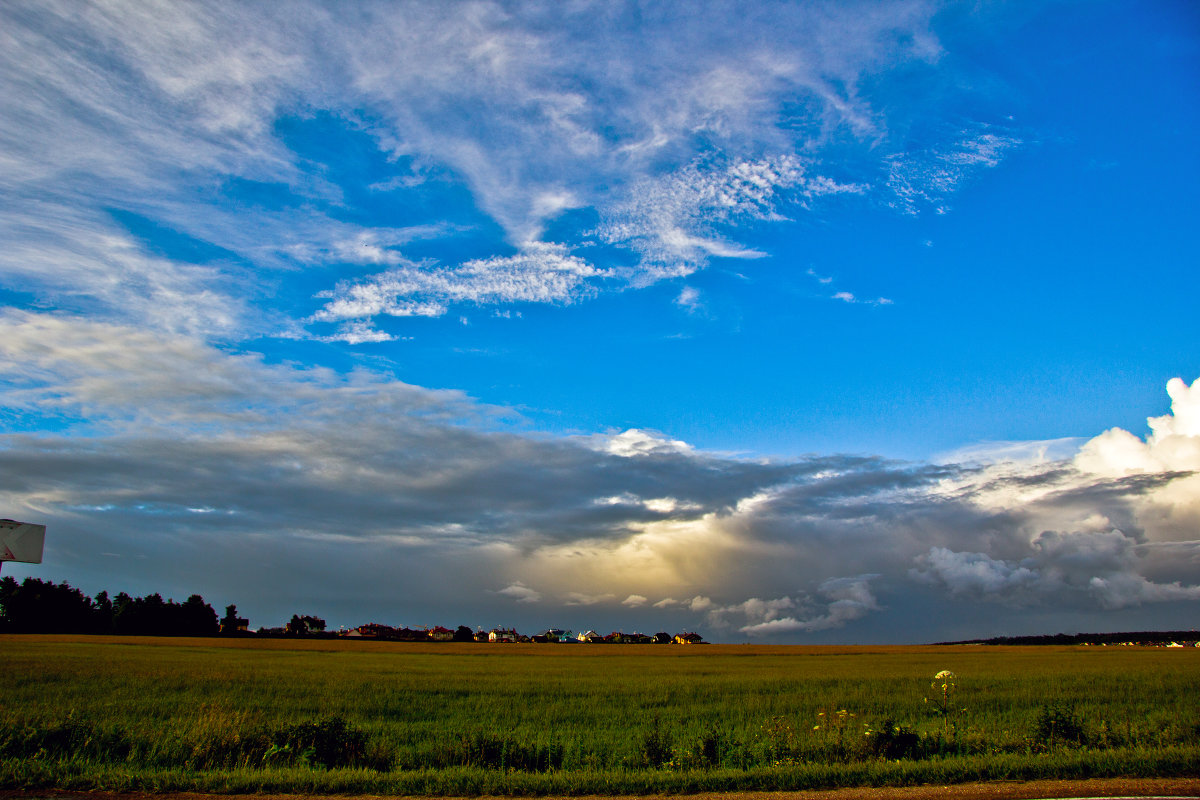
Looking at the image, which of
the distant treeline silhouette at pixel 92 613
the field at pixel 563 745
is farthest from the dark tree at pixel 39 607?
the field at pixel 563 745

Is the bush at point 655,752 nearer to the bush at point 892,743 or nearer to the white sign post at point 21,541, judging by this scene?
the bush at point 892,743

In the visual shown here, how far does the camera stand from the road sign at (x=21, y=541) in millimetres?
35188

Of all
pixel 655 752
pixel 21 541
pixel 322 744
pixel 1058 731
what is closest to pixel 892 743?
pixel 1058 731

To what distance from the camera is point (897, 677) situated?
128ft

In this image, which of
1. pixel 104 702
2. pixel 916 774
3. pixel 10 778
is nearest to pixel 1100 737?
pixel 916 774

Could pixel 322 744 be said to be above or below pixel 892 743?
below

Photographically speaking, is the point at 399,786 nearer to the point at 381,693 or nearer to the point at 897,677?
the point at 381,693

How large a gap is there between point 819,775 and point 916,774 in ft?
5.45

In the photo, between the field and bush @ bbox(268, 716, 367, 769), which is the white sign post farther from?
bush @ bbox(268, 716, 367, 769)

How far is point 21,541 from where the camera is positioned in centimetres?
3597

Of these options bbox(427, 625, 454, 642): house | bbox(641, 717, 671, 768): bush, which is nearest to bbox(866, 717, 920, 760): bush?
bbox(641, 717, 671, 768): bush

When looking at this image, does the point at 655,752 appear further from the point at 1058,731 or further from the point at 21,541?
the point at 21,541

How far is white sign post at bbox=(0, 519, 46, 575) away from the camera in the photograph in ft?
115

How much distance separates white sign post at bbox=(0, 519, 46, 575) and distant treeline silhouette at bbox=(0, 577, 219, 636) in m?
107
